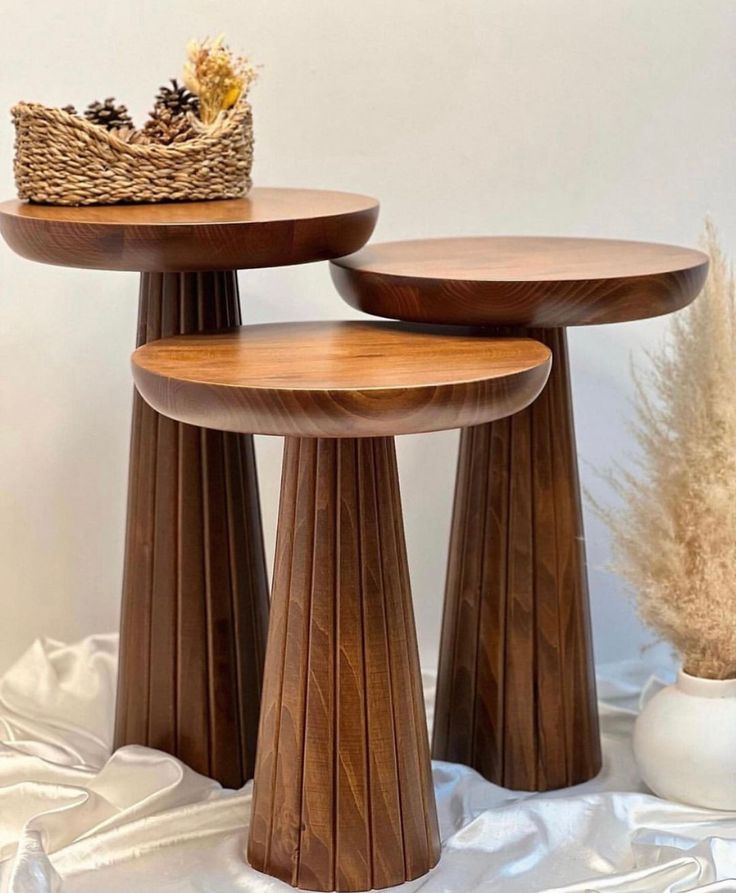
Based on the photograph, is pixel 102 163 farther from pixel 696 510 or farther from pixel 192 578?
pixel 696 510

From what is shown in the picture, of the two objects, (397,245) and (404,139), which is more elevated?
(404,139)

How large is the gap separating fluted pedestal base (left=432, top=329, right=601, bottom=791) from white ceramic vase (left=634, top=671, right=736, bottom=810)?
0.10 meters

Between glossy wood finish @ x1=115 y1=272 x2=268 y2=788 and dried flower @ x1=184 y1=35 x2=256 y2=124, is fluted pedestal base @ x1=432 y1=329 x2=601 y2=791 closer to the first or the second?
glossy wood finish @ x1=115 y1=272 x2=268 y2=788

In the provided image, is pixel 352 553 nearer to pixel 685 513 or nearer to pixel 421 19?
pixel 685 513

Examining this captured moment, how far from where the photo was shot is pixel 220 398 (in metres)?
1.16

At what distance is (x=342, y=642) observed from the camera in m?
1.33

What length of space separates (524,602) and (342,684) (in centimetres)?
34

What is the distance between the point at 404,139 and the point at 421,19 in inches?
6.8

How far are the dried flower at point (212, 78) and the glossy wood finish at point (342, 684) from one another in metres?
0.46

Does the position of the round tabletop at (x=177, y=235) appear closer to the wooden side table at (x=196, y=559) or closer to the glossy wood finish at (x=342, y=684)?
the wooden side table at (x=196, y=559)

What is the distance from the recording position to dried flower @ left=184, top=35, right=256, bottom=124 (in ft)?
5.08

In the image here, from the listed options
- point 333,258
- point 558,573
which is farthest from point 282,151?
point 558,573

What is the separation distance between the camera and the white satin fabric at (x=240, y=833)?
1388 millimetres

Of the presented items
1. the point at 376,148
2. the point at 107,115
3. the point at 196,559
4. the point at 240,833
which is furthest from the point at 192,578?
the point at 376,148
